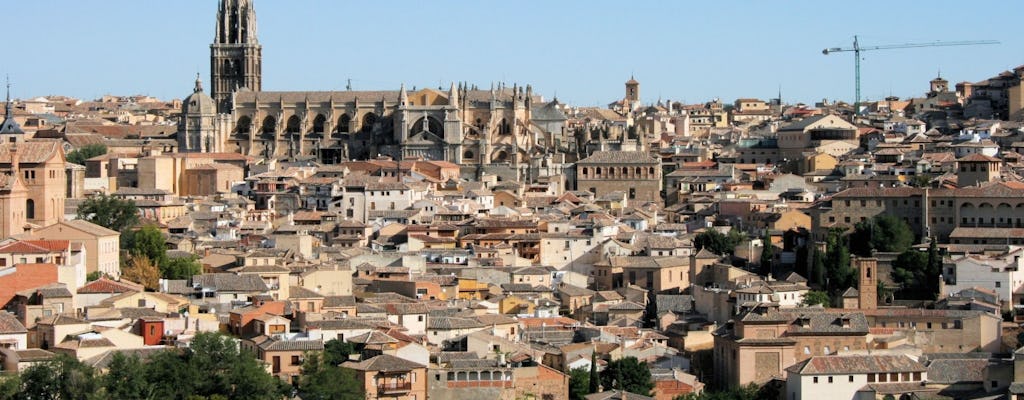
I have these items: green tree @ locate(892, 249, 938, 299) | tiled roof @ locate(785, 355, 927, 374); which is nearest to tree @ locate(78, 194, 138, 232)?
green tree @ locate(892, 249, 938, 299)

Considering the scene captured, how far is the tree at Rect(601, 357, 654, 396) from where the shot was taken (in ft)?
148

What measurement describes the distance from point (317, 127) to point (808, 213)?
44.0m

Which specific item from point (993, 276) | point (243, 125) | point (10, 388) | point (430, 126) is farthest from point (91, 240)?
point (243, 125)

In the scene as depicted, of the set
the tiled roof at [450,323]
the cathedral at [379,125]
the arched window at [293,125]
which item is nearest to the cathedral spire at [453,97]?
the cathedral at [379,125]

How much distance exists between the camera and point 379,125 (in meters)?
103

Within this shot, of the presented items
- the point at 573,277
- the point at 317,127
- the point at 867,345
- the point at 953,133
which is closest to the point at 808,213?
the point at 573,277

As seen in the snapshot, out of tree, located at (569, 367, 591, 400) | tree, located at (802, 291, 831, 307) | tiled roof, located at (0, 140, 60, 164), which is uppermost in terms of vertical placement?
tiled roof, located at (0, 140, 60, 164)

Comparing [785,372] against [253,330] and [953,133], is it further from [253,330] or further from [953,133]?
[953,133]

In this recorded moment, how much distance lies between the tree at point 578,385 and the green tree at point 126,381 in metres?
8.80

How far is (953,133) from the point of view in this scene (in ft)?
311

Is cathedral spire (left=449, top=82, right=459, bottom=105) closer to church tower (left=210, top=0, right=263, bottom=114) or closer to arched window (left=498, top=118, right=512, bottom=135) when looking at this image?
arched window (left=498, top=118, right=512, bottom=135)

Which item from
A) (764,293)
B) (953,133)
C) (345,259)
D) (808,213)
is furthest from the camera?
(953,133)

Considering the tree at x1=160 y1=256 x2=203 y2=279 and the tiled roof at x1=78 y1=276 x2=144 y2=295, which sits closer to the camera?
the tiled roof at x1=78 y1=276 x2=144 y2=295

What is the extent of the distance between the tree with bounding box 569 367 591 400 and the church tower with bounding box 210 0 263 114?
70338 mm
